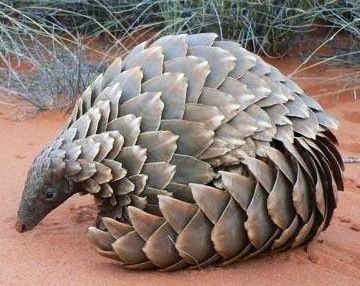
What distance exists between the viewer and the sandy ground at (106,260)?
322 centimetres

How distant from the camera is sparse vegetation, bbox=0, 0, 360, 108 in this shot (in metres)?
5.97

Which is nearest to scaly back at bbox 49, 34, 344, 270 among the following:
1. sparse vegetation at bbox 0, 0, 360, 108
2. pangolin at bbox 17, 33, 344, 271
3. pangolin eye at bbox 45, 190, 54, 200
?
pangolin at bbox 17, 33, 344, 271

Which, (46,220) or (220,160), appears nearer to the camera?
(220,160)

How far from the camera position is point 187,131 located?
3.22m

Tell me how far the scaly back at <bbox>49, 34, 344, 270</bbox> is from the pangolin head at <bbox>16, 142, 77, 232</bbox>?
0.04 meters

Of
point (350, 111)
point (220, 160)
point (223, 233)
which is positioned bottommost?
point (350, 111)

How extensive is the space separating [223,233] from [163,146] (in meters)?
0.41

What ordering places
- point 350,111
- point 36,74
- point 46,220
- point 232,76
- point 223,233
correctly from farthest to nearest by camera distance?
point 36,74
point 350,111
point 46,220
point 232,76
point 223,233

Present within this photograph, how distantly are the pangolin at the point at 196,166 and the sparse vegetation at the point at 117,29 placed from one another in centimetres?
244

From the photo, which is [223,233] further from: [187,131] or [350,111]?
[350,111]

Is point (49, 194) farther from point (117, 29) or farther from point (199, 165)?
point (117, 29)

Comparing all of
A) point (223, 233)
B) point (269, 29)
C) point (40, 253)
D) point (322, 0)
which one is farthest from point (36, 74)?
point (223, 233)

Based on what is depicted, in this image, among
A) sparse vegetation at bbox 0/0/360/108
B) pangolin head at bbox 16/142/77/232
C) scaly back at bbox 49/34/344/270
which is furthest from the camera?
sparse vegetation at bbox 0/0/360/108

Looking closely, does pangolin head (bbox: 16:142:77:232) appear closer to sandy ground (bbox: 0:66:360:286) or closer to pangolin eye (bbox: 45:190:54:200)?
pangolin eye (bbox: 45:190:54:200)
